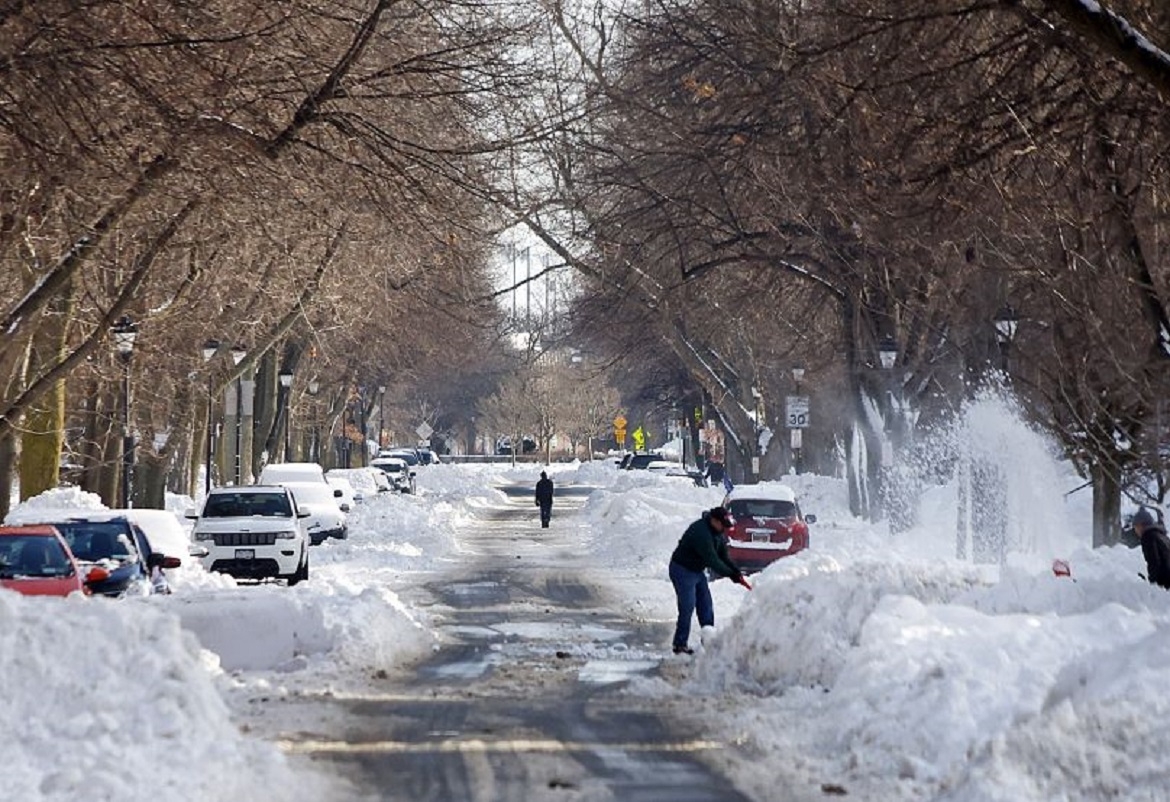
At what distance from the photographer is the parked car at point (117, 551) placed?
75.4ft

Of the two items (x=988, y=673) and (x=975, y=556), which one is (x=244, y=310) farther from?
Answer: (x=988, y=673)

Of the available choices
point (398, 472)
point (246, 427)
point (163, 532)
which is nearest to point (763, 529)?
point (163, 532)

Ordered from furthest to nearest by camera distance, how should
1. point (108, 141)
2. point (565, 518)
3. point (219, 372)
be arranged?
point (565, 518)
point (219, 372)
point (108, 141)

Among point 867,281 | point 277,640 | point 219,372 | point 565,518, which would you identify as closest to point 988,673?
point 277,640

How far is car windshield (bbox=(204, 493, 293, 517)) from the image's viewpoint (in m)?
34.8

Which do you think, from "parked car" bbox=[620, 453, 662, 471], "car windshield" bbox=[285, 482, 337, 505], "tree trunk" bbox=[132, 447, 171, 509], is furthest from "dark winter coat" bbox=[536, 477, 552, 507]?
"parked car" bbox=[620, 453, 662, 471]

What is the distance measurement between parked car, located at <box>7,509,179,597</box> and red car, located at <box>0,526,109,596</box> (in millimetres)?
1024

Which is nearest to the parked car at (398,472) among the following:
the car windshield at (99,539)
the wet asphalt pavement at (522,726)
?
the wet asphalt pavement at (522,726)

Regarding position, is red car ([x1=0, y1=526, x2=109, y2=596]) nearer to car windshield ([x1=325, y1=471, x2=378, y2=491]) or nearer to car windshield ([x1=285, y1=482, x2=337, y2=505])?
car windshield ([x1=285, y1=482, x2=337, y2=505])

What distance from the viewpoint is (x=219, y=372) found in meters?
48.5

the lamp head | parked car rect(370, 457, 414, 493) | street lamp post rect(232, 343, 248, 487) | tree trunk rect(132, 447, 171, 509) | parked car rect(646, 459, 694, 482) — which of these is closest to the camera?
the lamp head

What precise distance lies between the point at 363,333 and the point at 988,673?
42.1 meters

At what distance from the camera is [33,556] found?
21688mm

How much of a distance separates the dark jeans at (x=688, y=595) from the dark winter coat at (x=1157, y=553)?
→ 464 cm
